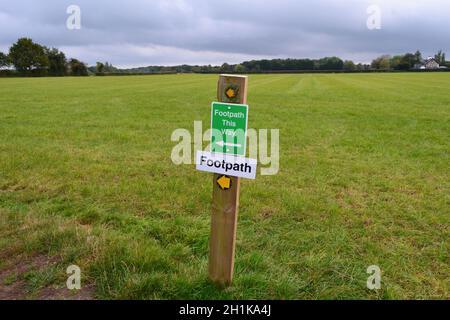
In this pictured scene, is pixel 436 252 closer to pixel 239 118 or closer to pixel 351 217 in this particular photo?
pixel 351 217

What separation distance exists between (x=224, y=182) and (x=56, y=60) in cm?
11825

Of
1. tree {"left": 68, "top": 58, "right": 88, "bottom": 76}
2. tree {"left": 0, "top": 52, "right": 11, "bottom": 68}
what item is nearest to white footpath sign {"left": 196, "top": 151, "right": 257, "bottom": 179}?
tree {"left": 68, "top": 58, "right": 88, "bottom": 76}

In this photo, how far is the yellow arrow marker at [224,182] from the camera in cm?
298

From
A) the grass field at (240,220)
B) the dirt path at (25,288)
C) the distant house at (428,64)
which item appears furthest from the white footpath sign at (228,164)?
the distant house at (428,64)

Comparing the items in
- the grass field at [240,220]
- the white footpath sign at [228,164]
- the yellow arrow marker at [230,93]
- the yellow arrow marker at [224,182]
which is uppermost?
the yellow arrow marker at [230,93]

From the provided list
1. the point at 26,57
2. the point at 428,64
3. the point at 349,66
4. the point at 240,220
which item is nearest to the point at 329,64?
the point at 349,66

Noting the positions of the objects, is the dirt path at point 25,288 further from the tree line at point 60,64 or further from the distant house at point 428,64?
the distant house at point 428,64

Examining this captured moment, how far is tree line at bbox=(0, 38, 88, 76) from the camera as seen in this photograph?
324ft

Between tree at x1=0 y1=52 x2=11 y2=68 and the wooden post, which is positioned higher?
tree at x1=0 y1=52 x2=11 y2=68

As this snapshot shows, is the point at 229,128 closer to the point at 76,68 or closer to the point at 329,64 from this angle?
the point at 329,64

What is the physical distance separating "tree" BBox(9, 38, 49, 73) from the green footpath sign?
109 metres

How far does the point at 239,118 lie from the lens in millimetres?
2787

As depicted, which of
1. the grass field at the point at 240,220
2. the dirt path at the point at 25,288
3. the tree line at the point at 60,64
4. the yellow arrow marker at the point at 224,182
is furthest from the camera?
the tree line at the point at 60,64

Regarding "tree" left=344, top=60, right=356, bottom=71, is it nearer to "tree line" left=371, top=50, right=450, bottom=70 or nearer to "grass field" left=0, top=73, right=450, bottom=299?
"tree line" left=371, top=50, right=450, bottom=70
